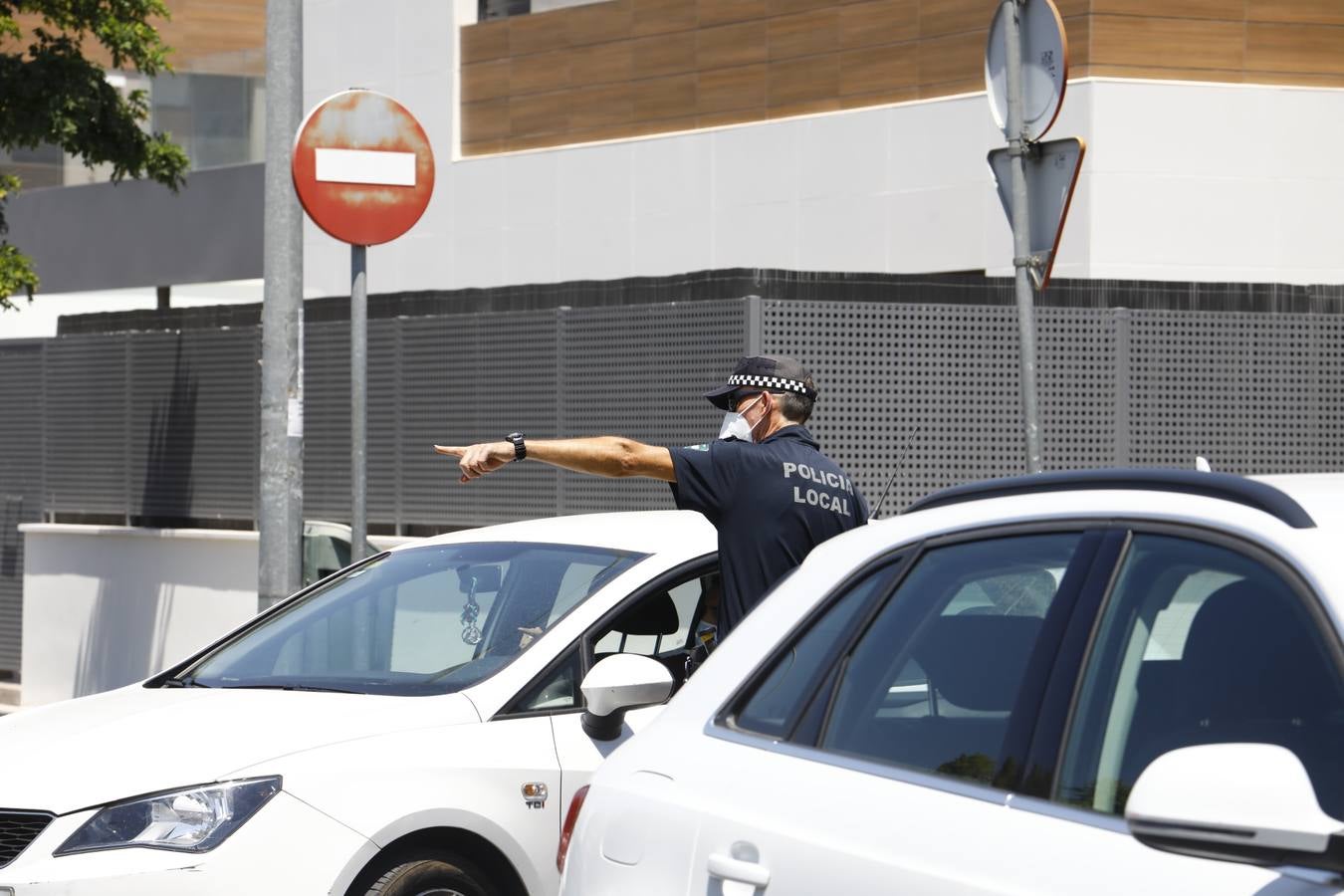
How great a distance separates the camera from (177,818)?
5098 mm

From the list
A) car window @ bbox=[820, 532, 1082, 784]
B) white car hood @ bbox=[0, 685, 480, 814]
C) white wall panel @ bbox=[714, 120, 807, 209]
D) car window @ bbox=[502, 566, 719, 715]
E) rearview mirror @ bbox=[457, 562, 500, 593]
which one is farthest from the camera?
white wall panel @ bbox=[714, 120, 807, 209]

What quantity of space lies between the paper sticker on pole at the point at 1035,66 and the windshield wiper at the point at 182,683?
3737 mm

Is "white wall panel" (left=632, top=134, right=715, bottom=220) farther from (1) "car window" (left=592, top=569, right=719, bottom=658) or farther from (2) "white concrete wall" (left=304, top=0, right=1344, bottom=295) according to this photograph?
(1) "car window" (left=592, top=569, right=719, bottom=658)

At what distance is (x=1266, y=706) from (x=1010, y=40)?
5493 millimetres

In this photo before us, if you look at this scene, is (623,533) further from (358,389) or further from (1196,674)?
(1196,674)

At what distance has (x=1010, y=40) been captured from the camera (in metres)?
7.72

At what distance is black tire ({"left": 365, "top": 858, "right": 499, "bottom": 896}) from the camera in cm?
521

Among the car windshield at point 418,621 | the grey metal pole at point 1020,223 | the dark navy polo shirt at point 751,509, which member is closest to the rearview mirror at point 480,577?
the car windshield at point 418,621

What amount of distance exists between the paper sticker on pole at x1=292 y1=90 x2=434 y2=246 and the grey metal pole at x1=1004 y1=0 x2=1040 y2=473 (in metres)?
2.83

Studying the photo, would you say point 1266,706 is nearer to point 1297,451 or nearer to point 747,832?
point 747,832

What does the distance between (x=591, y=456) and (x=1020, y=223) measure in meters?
2.73

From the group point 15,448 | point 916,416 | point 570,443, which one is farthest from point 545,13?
point 570,443

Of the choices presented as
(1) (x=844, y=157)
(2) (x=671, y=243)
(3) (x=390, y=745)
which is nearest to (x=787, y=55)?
(1) (x=844, y=157)

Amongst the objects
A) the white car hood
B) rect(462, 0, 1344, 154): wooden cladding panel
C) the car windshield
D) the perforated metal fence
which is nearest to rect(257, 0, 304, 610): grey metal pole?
the perforated metal fence
